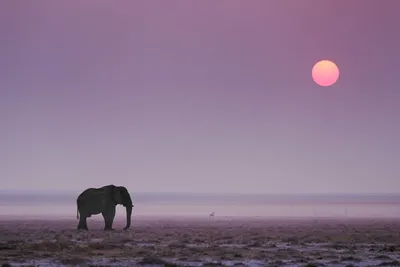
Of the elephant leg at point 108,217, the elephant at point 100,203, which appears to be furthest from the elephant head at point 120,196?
the elephant leg at point 108,217

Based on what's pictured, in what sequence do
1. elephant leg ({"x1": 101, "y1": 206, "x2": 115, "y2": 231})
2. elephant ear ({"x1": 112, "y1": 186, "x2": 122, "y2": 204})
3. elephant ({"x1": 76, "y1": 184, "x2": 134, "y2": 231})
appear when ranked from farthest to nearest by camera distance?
1. elephant ear ({"x1": 112, "y1": 186, "x2": 122, "y2": 204})
2. elephant ({"x1": 76, "y1": 184, "x2": 134, "y2": 231})
3. elephant leg ({"x1": 101, "y1": 206, "x2": 115, "y2": 231})

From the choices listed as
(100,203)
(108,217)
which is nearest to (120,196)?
(100,203)

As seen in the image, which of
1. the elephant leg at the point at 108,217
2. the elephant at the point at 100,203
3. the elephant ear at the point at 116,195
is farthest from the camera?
the elephant ear at the point at 116,195

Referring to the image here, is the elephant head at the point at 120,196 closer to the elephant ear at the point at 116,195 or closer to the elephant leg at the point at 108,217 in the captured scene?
the elephant ear at the point at 116,195

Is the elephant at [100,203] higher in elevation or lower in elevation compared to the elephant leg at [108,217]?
higher

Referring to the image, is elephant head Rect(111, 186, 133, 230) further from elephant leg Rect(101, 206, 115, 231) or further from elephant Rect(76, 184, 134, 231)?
elephant leg Rect(101, 206, 115, 231)

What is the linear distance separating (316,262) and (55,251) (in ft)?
43.8

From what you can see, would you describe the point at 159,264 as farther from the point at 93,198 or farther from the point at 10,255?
the point at 93,198

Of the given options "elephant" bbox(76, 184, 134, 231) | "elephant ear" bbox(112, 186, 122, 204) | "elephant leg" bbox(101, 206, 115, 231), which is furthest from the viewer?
"elephant ear" bbox(112, 186, 122, 204)

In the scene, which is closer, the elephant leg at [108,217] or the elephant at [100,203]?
the elephant leg at [108,217]

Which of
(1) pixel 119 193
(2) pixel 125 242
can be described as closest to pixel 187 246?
(2) pixel 125 242

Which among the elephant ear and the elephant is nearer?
the elephant

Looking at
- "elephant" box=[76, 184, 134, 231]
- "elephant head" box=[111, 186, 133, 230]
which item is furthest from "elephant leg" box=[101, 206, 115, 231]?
"elephant head" box=[111, 186, 133, 230]

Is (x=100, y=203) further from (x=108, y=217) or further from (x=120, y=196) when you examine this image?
(x=120, y=196)
